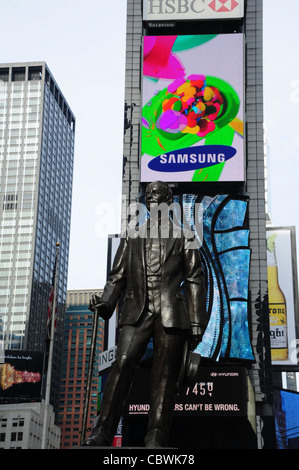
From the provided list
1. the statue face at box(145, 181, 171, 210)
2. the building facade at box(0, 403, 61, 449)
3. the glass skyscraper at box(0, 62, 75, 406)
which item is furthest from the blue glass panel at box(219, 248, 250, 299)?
the glass skyscraper at box(0, 62, 75, 406)

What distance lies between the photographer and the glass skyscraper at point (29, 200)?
140 metres

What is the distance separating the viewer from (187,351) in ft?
33.3

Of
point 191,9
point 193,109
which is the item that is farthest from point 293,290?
point 191,9

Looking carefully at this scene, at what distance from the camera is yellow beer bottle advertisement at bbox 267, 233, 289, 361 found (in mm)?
55281

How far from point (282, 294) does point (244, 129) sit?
13.2 meters

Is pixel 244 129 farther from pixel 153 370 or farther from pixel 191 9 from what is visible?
pixel 153 370

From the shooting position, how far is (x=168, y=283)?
1029cm

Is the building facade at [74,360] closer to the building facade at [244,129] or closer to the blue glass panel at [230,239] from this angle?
the building facade at [244,129]

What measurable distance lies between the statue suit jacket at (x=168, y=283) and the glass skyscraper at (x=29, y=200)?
421ft

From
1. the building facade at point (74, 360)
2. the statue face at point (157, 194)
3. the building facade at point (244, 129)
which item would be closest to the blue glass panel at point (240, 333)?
the building facade at point (244, 129)

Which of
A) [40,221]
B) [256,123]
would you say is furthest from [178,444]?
[40,221]

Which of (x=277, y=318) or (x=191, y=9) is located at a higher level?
(x=191, y=9)
